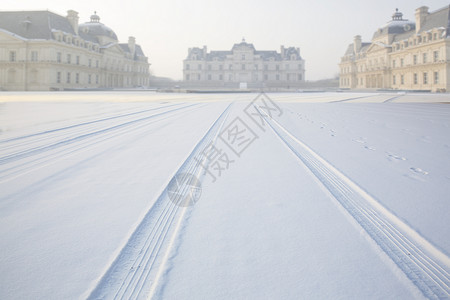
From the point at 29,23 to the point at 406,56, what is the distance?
65894 millimetres

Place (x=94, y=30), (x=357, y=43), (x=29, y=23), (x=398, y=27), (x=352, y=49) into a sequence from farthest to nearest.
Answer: (x=352, y=49) < (x=357, y=43) < (x=94, y=30) < (x=398, y=27) < (x=29, y=23)

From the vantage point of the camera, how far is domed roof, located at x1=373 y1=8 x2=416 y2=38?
59.8 m

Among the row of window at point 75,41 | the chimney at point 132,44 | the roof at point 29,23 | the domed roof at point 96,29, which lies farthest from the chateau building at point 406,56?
the roof at point 29,23

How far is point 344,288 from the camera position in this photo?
6.51 feet

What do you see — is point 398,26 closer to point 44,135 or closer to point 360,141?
point 360,141

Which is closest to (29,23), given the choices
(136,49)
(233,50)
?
(136,49)

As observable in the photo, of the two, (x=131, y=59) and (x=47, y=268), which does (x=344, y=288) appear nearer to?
(x=47, y=268)

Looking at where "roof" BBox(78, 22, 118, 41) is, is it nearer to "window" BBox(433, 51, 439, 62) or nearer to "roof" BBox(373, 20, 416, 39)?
"roof" BBox(373, 20, 416, 39)

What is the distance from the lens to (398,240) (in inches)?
101

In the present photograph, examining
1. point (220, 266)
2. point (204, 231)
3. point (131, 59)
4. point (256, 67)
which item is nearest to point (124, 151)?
point (204, 231)

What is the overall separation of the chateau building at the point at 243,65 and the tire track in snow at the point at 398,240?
87.8 metres

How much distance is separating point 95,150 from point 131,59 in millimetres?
79897

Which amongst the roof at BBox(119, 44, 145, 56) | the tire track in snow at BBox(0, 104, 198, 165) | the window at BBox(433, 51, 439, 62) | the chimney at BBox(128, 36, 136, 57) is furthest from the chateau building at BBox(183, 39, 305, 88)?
the tire track in snow at BBox(0, 104, 198, 165)

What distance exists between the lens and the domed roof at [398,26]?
59.8 m
